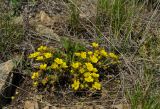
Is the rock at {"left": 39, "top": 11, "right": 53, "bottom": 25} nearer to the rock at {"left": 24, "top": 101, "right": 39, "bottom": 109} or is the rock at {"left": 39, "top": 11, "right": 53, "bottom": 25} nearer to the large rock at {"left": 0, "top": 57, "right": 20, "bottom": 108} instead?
the large rock at {"left": 0, "top": 57, "right": 20, "bottom": 108}

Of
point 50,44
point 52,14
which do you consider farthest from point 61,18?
point 50,44

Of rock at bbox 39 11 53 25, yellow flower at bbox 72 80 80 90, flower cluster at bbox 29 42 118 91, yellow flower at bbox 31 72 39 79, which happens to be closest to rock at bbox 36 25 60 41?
rock at bbox 39 11 53 25

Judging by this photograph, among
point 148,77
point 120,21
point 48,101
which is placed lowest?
point 48,101

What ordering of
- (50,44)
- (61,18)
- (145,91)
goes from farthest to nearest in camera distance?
(61,18) → (50,44) → (145,91)

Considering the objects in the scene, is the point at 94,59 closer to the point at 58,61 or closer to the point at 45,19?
the point at 58,61

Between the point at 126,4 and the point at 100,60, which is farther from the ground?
the point at 126,4

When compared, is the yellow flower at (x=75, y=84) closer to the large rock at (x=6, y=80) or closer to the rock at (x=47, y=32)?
the large rock at (x=6, y=80)

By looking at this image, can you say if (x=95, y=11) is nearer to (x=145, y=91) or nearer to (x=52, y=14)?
(x=52, y=14)
